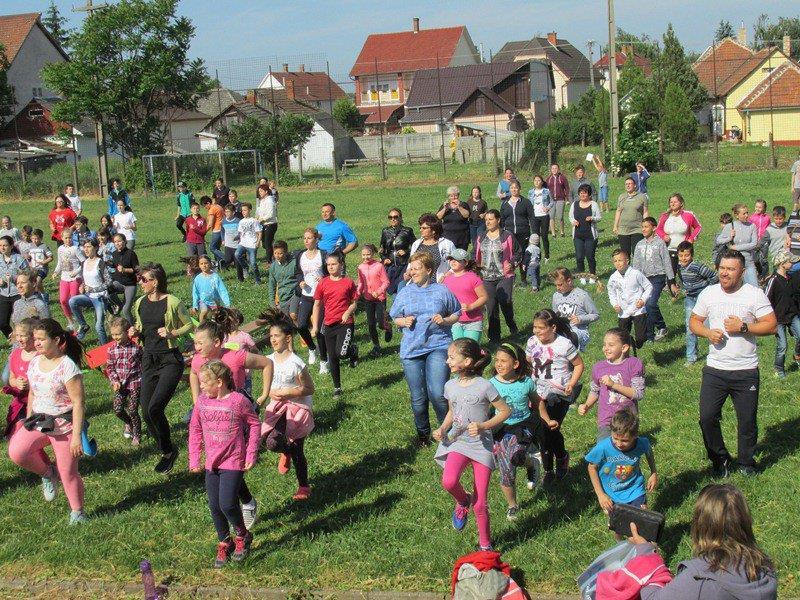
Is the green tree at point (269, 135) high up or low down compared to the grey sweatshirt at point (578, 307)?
up

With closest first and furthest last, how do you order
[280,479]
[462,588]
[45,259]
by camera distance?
[462,588], [280,479], [45,259]

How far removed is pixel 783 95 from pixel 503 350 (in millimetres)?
51251

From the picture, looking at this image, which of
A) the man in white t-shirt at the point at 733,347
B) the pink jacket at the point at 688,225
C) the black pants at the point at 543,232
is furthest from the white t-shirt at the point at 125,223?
the man in white t-shirt at the point at 733,347

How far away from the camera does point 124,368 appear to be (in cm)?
941

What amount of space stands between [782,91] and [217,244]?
142 feet

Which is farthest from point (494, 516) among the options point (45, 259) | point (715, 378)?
point (45, 259)

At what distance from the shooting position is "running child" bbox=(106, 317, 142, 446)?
9.38 metres

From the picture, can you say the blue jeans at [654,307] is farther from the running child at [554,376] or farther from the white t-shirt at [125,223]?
the white t-shirt at [125,223]

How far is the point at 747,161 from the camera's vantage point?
3594 cm

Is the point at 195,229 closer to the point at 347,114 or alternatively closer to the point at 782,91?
the point at 782,91

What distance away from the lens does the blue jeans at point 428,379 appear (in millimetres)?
8375

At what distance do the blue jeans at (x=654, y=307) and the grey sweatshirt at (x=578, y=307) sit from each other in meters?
1.88

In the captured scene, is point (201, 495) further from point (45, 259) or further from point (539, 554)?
point (45, 259)

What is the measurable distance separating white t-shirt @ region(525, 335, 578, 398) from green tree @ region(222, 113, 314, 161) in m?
35.6
